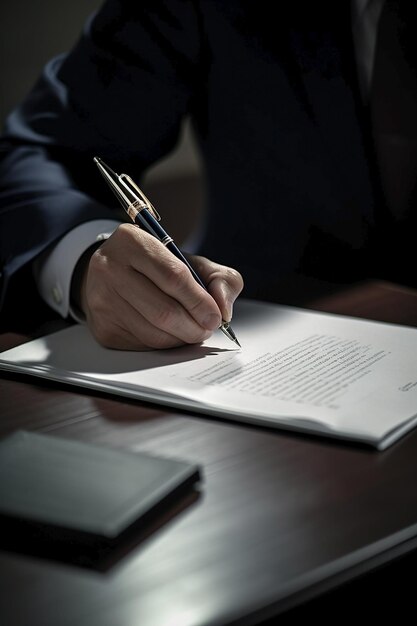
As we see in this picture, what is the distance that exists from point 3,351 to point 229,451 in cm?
32

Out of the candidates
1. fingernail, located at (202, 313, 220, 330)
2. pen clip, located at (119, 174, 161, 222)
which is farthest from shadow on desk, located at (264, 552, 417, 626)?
pen clip, located at (119, 174, 161, 222)

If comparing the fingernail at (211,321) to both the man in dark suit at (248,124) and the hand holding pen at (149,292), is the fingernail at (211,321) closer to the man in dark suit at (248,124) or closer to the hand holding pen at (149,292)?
the hand holding pen at (149,292)

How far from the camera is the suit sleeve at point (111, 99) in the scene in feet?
4.06

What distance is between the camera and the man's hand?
0.79 metres

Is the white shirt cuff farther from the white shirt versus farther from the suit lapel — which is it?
the suit lapel

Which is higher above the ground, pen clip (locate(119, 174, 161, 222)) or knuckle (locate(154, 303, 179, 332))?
pen clip (locate(119, 174, 161, 222))

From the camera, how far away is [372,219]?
1.26 m

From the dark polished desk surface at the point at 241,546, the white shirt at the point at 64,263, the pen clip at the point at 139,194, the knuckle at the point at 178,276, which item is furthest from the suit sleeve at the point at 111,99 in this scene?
the dark polished desk surface at the point at 241,546

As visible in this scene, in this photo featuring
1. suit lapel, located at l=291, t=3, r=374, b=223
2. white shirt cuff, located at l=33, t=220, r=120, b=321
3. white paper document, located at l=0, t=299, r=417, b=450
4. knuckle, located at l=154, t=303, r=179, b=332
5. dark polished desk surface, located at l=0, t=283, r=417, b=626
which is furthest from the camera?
suit lapel, located at l=291, t=3, r=374, b=223

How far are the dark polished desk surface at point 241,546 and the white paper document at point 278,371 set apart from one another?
0.08 feet

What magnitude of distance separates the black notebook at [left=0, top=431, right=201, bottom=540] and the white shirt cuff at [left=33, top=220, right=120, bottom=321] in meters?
0.37

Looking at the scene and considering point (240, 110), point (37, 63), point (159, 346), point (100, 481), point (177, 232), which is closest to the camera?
point (100, 481)

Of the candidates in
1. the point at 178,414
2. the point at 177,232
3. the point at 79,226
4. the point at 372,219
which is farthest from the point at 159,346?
the point at 177,232

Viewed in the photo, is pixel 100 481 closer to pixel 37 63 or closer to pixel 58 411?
pixel 58 411
